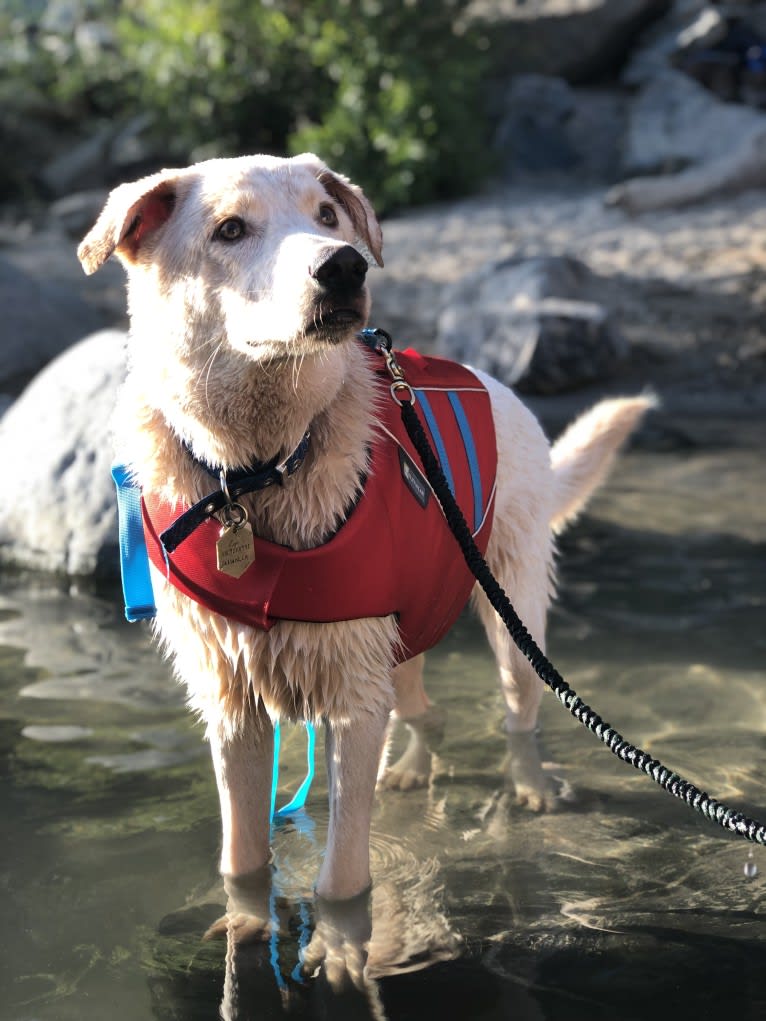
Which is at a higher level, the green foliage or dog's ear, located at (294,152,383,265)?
the green foliage

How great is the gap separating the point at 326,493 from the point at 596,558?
3456 mm

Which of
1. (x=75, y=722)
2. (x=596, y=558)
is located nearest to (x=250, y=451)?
(x=75, y=722)

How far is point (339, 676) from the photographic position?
303 centimetres

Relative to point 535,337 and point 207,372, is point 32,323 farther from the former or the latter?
point 207,372

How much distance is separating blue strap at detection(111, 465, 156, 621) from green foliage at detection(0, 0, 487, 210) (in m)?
9.82

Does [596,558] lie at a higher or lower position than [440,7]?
lower

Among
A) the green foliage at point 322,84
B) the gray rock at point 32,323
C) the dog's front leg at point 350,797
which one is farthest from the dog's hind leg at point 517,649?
the green foliage at point 322,84

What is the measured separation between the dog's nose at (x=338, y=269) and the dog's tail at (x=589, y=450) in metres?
1.89

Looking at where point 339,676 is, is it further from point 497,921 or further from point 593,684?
point 593,684

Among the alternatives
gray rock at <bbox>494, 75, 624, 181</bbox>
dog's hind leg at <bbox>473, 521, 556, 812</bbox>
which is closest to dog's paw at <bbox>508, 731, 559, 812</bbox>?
dog's hind leg at <bbox>473, 521, 556, 812</bbox>

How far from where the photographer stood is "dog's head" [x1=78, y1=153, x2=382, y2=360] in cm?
257

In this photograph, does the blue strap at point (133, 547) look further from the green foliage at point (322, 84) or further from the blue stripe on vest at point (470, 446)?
the green foliage at point (322, 84)

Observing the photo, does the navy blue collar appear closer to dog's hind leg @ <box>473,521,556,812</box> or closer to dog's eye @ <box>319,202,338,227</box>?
dog's eye @ <box>319,202,338,227</box>

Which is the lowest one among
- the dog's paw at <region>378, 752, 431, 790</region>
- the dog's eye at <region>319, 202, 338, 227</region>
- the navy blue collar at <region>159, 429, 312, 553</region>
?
the dog's paw at <region>378, 752, 431, 790</region>
